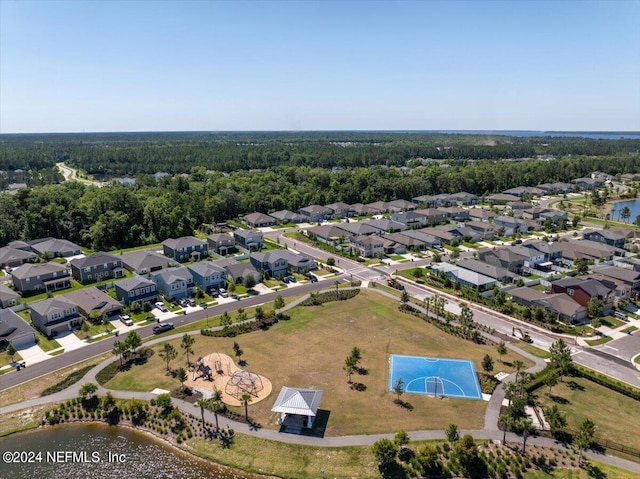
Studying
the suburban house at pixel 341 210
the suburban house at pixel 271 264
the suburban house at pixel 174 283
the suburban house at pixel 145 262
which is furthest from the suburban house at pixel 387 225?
the suburban house at pixel 174 283

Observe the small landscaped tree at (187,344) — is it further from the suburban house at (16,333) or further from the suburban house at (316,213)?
the suburban house at (316,213)

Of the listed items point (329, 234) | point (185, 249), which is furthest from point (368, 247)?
point (185, 249)

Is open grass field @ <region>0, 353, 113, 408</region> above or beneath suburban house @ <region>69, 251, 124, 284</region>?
beneath

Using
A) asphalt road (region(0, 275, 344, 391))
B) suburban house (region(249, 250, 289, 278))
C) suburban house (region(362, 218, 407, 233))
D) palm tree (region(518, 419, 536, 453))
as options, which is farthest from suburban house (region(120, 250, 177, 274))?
palm tree (region(518, 419, 536, 453))

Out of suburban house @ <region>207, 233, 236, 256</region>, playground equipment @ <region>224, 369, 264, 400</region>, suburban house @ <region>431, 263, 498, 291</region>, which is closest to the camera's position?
playground equipment @ <region>224, 369, 264, 400</region>

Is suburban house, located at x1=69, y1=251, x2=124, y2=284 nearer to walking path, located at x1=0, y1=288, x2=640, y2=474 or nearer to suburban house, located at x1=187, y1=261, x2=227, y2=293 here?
suburban house, located at x1=187, y1=261, x2=227, y2=293

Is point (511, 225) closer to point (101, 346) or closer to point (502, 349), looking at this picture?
point (502, 349)
